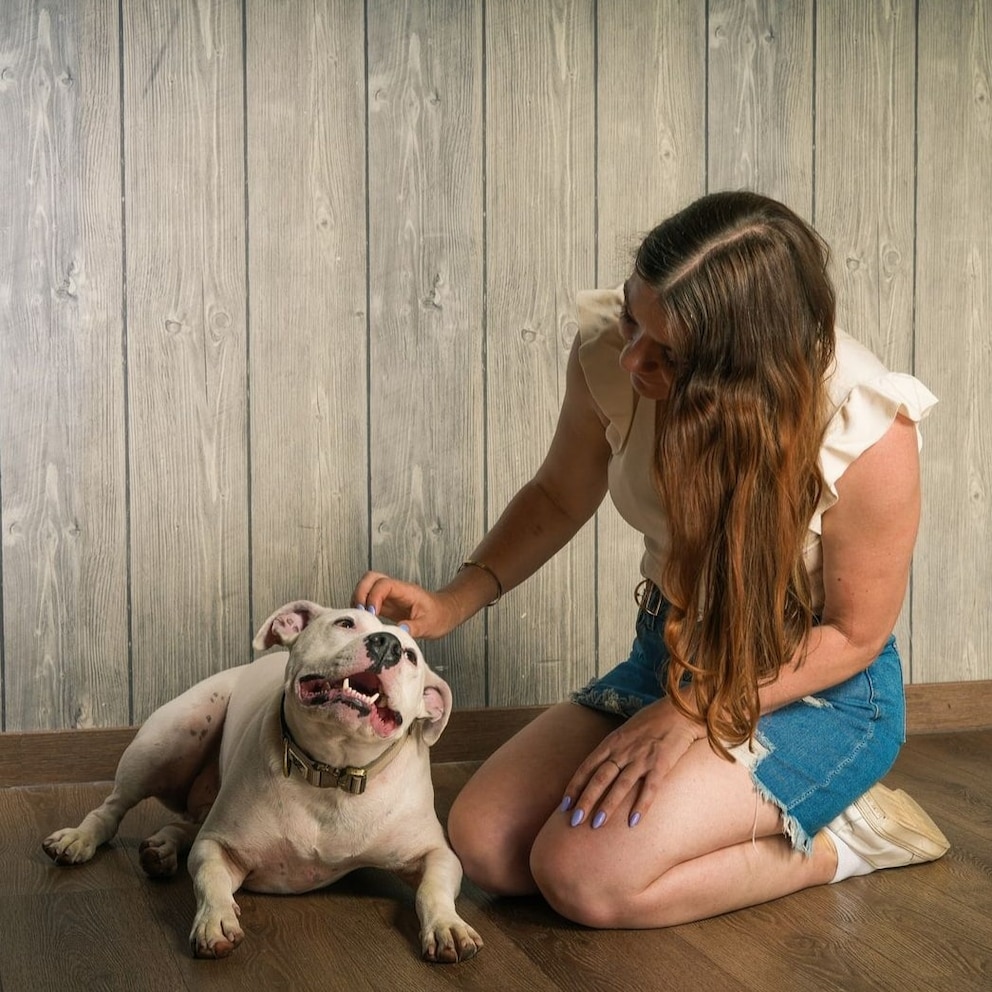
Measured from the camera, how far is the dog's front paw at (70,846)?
1842 millimetres

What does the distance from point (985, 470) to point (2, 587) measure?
2.11 m

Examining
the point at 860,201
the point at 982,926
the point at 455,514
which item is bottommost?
the point at 982,926

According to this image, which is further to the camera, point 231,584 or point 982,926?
point 231,584

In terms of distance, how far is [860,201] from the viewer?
2.71 meters

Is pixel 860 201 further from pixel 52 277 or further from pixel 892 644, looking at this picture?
pixel 52 277

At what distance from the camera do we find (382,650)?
1545 mm

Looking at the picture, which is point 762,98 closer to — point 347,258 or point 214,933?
point 347,258

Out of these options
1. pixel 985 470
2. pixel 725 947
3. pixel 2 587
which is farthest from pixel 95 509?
pixel 985 470

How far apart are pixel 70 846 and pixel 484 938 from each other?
67 cm

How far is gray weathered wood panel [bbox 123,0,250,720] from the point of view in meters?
2.30

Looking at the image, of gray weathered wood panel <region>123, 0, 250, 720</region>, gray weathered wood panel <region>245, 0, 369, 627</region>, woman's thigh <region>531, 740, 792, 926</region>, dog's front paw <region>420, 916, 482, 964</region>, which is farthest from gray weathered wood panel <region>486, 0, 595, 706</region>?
dog's front paw <region>420, 916, 482, 964</region>

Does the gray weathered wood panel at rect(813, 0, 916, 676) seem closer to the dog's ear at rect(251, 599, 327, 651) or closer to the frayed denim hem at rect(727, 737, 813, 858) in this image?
the frayed denim hem at rect(727, 737, 813, 858)

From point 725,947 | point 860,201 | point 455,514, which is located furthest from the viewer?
point 860,201

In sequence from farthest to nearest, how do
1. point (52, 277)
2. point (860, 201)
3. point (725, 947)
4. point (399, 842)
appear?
point (860, 201) < point (52, 277) < point (399, 842) < point (725, 947)
